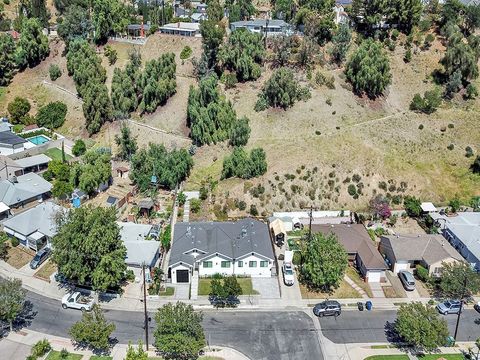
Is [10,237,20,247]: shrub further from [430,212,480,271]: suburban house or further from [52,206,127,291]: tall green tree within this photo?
[430,212,480,271]: suburban house

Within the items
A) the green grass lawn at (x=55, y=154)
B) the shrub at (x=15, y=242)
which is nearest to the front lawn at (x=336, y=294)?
the shrub at (x=15, y=242)

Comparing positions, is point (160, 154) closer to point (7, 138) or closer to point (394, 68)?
point (7, 138)

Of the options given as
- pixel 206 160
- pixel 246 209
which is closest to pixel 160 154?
pixel 206 160

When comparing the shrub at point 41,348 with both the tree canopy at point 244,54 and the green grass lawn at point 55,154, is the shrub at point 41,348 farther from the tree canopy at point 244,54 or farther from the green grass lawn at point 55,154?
the tree canopy at point 244,54

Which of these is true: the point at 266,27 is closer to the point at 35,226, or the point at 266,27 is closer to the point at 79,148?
the point at 79,148

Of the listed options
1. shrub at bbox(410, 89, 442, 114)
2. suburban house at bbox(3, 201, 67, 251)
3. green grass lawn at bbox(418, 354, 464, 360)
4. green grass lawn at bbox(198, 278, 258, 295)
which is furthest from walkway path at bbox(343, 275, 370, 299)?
shrub at bbox(410, 89, 442, 114)

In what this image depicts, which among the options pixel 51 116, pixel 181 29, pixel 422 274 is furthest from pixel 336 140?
pixel 51 116
